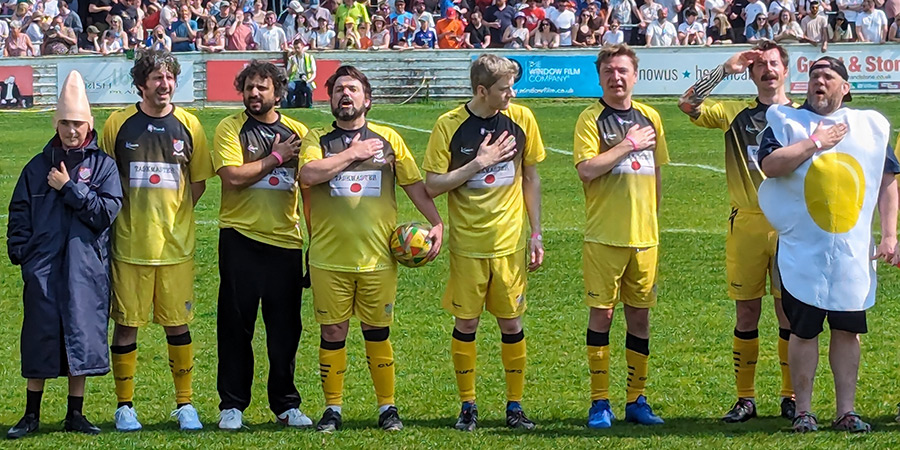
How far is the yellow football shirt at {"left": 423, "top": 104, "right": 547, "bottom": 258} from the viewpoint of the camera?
6812 millimetres

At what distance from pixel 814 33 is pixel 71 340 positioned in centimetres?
2489

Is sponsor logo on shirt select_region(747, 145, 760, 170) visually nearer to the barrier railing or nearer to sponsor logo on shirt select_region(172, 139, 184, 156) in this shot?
sponsor logo on shirt select_region(172, 139, 184, 156)

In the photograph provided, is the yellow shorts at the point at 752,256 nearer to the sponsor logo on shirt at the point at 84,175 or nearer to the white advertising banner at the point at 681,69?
the sponsor logo on shirt at the point at 84,175

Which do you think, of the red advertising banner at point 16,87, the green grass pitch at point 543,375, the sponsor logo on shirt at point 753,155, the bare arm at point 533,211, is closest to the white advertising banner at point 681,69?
the red advertising banner at point 16,87

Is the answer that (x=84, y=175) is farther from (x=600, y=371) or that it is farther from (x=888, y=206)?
(x=888, y=206)

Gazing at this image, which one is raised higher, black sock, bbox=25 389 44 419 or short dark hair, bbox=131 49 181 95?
short dark hair, bbox=131 49 181 95

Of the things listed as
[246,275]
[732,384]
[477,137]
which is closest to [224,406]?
[246,275]

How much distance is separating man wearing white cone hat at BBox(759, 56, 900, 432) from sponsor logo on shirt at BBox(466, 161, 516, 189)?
1389 mm

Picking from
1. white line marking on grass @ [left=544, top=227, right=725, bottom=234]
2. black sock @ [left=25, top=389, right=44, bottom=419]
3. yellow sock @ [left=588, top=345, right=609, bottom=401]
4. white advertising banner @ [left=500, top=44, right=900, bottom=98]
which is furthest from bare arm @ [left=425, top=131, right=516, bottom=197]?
white advertising banner @ [left=500, top=44, right=900, bottom=98]

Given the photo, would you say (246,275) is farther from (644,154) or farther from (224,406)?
(644,154)

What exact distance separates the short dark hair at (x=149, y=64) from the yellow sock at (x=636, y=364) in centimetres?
301

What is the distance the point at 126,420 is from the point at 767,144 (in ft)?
12.6

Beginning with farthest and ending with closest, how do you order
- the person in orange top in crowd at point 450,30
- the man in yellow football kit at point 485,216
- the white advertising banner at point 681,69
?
the person in orange top in crowd at point 450,30 → the white advertising banner at point 681,69 → the man in yellow football kit at point 485,216

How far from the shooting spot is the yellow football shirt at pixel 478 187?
22.4 feet
